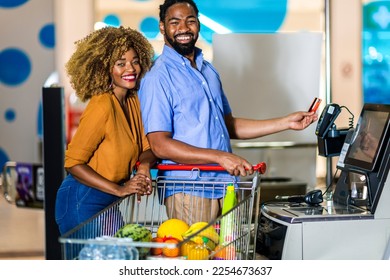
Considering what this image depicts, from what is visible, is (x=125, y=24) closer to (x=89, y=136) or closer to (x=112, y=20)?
(x=112, y=20)

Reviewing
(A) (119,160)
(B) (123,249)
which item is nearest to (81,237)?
(B) (123,249)

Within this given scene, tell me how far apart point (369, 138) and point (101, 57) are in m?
1.08

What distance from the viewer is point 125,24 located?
7.80 meters

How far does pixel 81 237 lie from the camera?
92.1 inches

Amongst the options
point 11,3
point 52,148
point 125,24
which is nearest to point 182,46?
point 52,148

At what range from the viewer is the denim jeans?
2.72 meters

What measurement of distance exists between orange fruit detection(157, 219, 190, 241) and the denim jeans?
34 centimetres

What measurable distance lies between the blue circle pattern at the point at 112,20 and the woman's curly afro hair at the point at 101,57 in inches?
192

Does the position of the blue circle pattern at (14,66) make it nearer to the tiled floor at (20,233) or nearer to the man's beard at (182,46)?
the tiled floor at (20,233)

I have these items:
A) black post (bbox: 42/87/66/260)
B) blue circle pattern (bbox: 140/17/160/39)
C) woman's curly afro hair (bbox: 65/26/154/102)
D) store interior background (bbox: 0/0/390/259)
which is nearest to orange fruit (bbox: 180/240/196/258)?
woman's curly afro hair (bbox: 65/26/154/102)

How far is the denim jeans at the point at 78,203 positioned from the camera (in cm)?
272

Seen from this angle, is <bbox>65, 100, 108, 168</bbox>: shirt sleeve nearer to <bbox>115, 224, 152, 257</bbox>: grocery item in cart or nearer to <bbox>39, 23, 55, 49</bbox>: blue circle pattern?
<bbox>115, 224, 152, 257</bbox>: grocery item in cart
